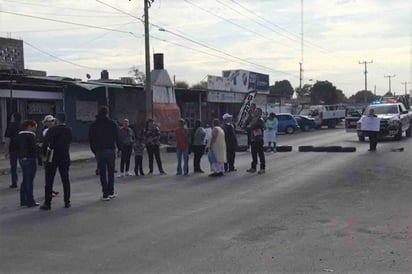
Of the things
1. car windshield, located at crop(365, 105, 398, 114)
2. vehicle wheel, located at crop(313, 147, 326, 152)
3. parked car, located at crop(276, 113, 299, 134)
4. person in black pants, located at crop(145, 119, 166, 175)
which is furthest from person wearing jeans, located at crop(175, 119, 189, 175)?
parked car, located at crop(276, 113, 299, 134)

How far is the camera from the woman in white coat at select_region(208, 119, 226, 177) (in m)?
15.9

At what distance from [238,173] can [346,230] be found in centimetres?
812

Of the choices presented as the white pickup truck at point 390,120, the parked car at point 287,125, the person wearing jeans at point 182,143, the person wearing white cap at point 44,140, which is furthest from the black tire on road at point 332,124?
the person wearing white cap at point 44,140

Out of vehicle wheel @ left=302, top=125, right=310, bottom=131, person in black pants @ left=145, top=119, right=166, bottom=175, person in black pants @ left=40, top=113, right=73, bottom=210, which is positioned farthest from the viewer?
vehicle wheel @ left=302, top=125, right=310, bottom=131

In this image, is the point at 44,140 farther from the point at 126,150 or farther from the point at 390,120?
the point at 390,120

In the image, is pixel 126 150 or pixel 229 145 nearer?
pixel 126 150

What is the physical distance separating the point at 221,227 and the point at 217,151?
7123 mm

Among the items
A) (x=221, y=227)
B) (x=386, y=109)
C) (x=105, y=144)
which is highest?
(x=386, y=109)

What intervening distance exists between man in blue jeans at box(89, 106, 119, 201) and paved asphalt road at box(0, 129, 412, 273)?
0.41 metres

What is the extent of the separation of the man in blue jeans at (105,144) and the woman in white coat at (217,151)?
14.3 ft

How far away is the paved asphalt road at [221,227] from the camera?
6.71 m

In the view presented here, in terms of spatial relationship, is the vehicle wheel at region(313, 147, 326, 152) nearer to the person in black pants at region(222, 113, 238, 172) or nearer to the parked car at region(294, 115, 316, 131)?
the person in black pants at region(222, 113, 238, 172)

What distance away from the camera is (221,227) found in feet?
28.8

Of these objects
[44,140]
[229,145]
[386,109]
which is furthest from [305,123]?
[44,140]
